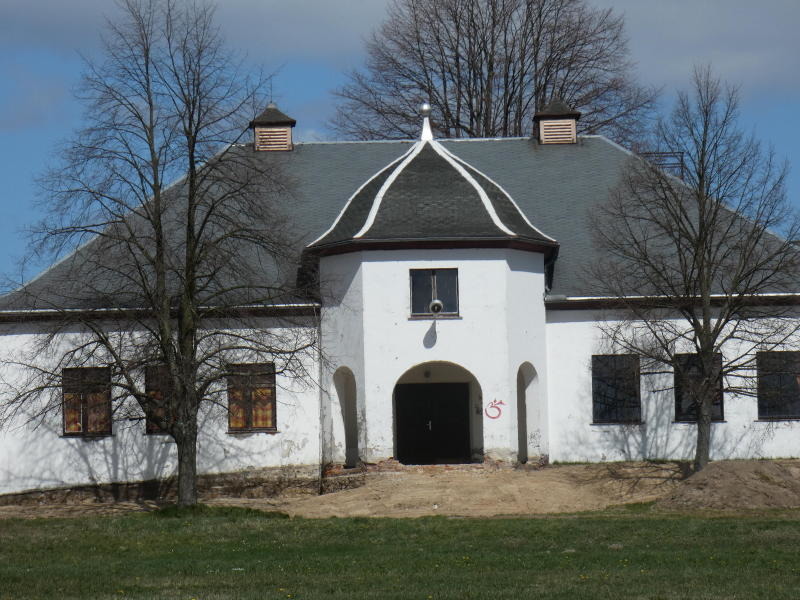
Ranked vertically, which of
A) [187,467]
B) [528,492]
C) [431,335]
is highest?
[431,335]

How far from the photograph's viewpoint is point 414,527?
21.1 meters

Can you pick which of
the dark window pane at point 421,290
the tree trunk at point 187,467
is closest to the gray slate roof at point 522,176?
the dark window pane at point 421,290

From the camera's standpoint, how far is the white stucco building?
88.2 ft

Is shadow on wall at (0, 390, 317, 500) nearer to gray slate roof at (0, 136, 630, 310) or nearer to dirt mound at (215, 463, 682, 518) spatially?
dirt mound at (215, 463, 682, 518)

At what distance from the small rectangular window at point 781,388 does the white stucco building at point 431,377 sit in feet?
0.26

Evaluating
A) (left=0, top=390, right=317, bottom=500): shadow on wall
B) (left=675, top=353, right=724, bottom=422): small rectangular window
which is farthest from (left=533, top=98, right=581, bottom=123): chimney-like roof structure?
(left=0, top=390, right=317, bottom=500): shadow on wall

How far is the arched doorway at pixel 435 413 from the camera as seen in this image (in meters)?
29.4

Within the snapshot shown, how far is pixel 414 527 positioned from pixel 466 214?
8.60m

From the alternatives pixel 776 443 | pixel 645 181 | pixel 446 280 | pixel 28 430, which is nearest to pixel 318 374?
pixel 446 280

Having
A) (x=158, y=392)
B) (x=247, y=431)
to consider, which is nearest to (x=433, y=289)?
(x=247, y=431)

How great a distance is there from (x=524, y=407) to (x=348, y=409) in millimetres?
4096

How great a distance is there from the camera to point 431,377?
29.5 metres

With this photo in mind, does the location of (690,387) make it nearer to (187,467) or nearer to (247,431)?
(247,431)

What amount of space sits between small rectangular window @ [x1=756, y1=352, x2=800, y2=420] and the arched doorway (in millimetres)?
6487
